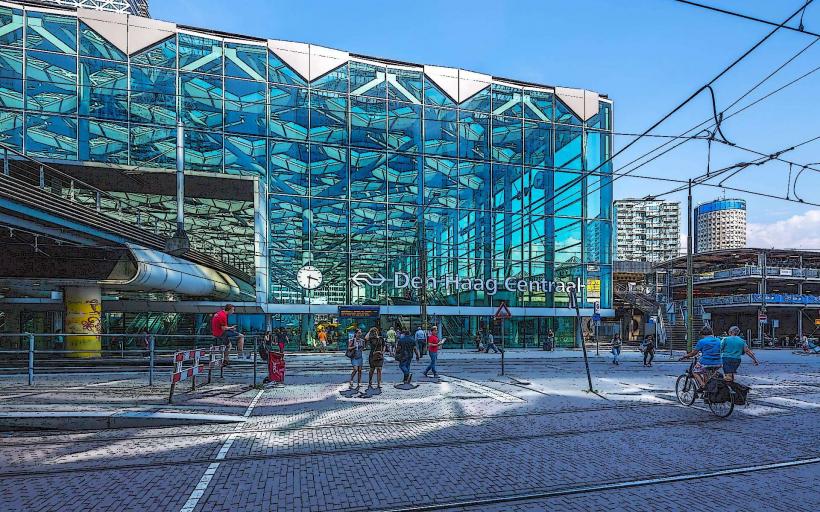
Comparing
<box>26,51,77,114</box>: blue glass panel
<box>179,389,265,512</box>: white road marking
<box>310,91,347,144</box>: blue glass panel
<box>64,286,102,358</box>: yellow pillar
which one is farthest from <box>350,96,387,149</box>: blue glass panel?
<box>179,389,265,512</box>: white road marking

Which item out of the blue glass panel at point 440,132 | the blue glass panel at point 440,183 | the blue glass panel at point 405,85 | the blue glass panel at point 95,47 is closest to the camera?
the blue glass panel at point 95,47

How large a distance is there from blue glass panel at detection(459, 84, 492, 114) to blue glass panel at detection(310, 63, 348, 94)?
8.37 m

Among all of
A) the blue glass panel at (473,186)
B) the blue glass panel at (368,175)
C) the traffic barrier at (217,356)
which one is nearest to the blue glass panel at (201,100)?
the blue glass panel at (368,175)

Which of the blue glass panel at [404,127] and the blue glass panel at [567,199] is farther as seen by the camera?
the blue glass panel at [567,199]

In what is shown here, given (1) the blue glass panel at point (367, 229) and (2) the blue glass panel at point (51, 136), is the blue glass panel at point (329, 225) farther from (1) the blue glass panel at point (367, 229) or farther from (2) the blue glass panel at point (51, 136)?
(2) the blue glass panel at point (51, 136)

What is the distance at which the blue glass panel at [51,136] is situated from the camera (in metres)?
28.4

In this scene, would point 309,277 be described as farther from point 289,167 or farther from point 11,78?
point 11,78

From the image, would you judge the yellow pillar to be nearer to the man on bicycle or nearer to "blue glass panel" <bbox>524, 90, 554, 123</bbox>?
the man on bicycle

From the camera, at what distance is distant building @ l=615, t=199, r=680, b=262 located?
152875 mm

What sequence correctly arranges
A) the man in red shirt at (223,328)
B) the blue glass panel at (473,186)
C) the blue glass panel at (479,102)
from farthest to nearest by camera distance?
the blue glass panel at (479,102), the blue glass panel at (473,186), the man in red shirt at (223,328)

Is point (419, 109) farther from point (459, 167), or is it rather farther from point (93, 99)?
point (93, 99)

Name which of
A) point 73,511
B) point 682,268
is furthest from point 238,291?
point 682,268

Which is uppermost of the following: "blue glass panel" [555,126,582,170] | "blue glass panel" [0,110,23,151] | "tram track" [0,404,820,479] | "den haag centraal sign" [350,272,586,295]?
"blue glass panel" [555,126,582,170]

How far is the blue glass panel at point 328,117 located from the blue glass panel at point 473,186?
28.1 ft
